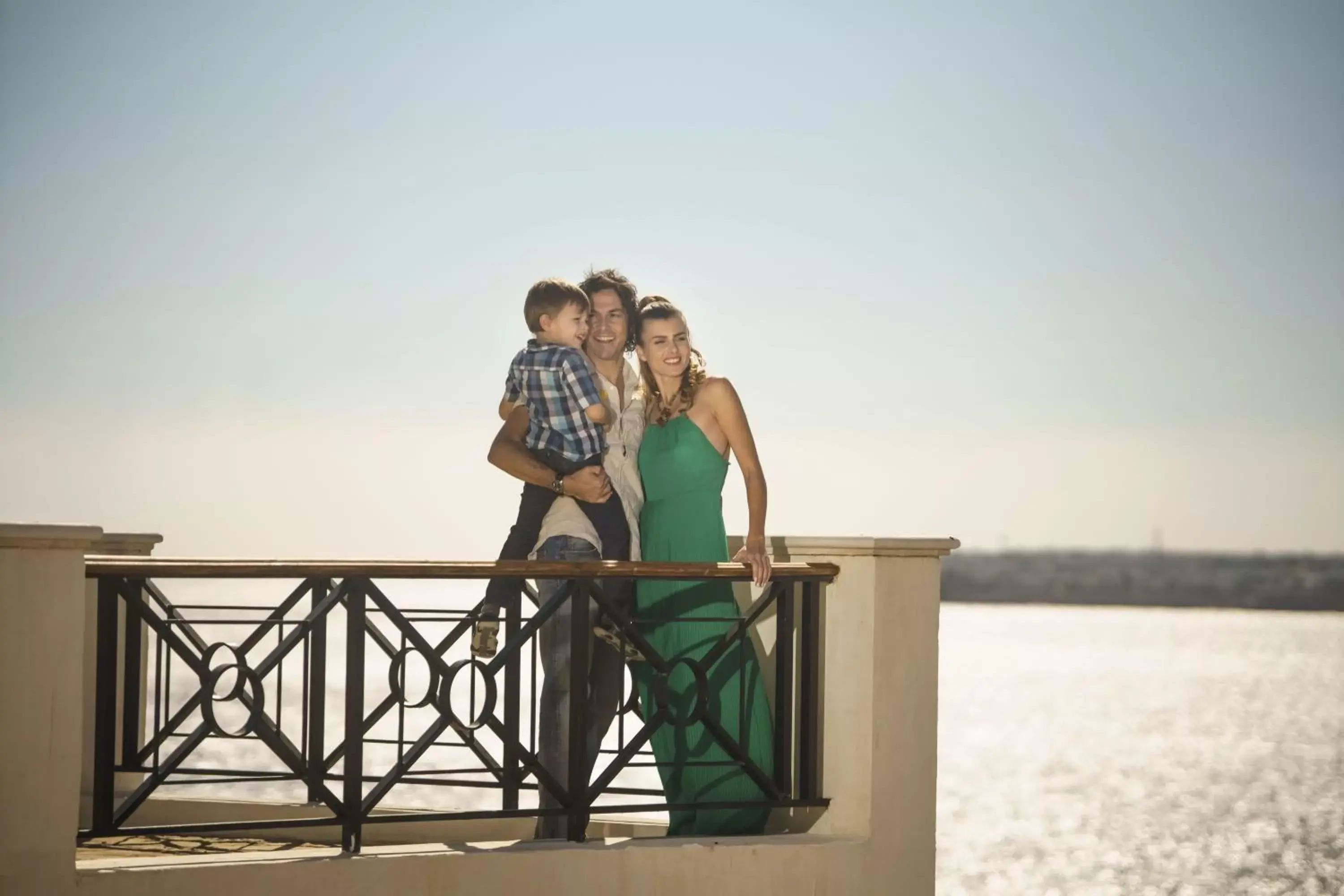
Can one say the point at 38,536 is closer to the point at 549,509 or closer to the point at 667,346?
the point at 549,509

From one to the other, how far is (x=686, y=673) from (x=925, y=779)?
38.4 inches

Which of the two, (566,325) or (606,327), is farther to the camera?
(606,327)

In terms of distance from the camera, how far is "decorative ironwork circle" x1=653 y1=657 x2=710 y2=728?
521 centimetres

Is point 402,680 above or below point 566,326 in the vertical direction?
below

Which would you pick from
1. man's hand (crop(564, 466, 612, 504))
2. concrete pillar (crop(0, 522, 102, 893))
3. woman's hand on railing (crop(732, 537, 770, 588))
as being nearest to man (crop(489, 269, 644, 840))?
man's hand (crop(564, 466, 612, 504))

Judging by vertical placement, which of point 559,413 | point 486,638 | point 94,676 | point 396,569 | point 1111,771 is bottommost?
point 1111,771

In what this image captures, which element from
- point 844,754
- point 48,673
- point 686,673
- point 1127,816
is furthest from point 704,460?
point 1127,816

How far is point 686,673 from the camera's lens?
586 centimetres

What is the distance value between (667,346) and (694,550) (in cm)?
78

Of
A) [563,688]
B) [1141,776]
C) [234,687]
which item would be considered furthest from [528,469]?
[1141,776]

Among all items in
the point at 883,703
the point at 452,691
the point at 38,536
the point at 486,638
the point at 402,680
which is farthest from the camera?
the point at 883,703

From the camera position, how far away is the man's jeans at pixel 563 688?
5309 millimetres

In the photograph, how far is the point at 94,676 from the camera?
654 centimetres

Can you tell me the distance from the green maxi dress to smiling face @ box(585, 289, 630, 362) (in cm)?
36
